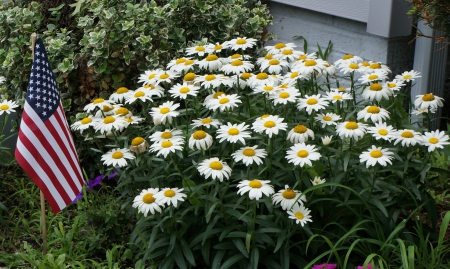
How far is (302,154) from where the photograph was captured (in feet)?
9.37

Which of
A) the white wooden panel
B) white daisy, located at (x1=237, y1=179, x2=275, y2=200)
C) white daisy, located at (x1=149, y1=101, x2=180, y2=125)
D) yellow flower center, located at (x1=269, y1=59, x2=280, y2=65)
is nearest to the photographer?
white daisy, located at (x1=237, y1=179, x2=275, y2=200)

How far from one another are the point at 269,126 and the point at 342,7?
7.36 ft

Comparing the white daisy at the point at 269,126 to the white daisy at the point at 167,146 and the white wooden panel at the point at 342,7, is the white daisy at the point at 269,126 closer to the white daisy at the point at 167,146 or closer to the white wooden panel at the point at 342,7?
the white daisy at the point at 167,146

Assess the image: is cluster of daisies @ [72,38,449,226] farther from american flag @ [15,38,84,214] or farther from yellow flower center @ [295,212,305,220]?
american flag @ [15,38,84,214]

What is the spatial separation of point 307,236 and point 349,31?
7.72 ft

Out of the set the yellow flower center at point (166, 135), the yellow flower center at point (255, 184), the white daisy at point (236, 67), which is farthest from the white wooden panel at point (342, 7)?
the yellow flower center at point (255, 184)

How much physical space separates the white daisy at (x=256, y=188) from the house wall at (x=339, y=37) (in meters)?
2.26

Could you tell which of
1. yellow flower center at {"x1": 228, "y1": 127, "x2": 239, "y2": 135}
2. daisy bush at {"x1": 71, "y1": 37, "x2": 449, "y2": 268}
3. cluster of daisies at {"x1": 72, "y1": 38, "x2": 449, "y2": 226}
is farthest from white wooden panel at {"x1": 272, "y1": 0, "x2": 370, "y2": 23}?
yellow flower center at {"x1": 228, "y1": 127, "x2": 239, "y2": 135}

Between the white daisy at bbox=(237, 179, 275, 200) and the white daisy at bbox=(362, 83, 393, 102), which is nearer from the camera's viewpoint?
the white daisy at bbox=(237, 179, 275, 200)

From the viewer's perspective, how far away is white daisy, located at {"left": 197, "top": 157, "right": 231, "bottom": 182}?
2820 mm

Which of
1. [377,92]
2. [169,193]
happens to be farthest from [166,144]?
[377,92]

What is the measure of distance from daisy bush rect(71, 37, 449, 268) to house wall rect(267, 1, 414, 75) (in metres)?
1.36

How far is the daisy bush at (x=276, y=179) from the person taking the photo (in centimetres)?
291

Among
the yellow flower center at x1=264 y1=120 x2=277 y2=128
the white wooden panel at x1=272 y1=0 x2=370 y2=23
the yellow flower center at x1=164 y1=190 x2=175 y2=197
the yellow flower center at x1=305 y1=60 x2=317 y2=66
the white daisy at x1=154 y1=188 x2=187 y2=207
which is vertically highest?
the white wooden panel at x1=272 y1=0 x2=370 y2=23
